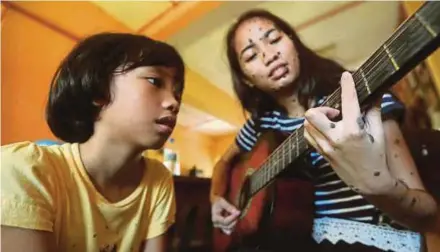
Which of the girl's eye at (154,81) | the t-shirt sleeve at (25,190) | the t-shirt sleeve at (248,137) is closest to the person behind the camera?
the t-shirt sleeve at (25,190)

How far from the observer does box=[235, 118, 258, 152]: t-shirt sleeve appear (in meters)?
0.98

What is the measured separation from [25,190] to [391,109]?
525 mm

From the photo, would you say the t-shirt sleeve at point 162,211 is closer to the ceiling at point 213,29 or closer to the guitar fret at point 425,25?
the guitar fret at point 425,25

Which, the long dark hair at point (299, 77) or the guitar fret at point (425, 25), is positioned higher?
the long dark hair at point (299, 77)

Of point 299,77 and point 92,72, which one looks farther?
point 299,77

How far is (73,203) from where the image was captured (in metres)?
0.53

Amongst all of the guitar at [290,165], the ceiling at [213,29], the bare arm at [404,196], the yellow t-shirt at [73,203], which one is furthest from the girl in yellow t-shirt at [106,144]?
the ceiling at [213,29]

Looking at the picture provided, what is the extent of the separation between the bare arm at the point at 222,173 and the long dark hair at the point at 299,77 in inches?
4.7

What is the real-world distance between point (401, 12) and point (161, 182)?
0.80 m

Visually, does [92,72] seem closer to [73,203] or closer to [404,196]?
[73,203]

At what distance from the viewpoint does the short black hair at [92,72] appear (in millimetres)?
582

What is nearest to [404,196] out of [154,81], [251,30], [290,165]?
[290,165]

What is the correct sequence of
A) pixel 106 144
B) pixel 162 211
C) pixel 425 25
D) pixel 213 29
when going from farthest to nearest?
pixel 213 29
pixel 162 211
pixel 106 144
pixel 425 25

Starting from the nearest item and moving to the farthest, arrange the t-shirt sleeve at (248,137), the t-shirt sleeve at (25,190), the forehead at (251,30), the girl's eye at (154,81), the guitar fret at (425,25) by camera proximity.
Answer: the guitar fret at (425,25) → the t-shirt sleeve at (25,190) → the girl's eye at (154,81) → the forehead at (251,30) → the t-shirt sleeve at (248,137)
